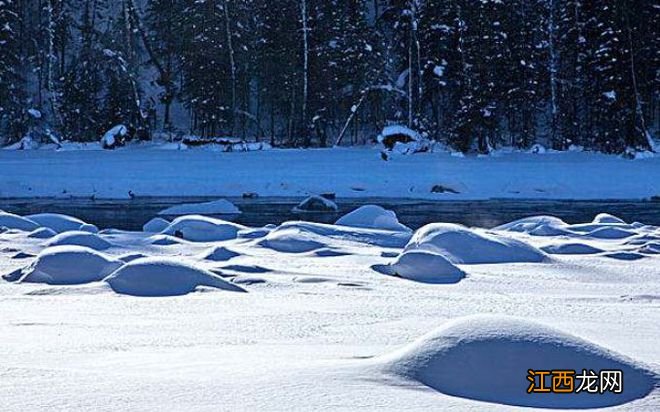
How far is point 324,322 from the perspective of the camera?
4.44m

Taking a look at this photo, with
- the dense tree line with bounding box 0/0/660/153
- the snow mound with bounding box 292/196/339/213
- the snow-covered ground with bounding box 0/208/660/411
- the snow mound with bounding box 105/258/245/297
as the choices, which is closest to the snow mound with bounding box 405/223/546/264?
the snow-covered ground with bounding box 0/208/660/411

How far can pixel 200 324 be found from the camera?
14.3 ft

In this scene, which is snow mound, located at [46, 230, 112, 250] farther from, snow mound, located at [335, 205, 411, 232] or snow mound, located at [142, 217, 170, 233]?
snow mound, located at [335, 205, 411, 232]

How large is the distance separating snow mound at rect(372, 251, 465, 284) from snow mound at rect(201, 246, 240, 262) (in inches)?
71.7

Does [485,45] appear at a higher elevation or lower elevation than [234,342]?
higher

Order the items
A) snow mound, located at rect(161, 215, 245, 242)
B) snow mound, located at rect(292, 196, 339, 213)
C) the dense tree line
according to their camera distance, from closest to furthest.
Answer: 1. snow mound, located at rect(161, 215, 245, 242)
2. snow mound, located at rect(292, 196, 339, 213)
3. the dense tree line

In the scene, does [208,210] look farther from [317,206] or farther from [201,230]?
[201,230]

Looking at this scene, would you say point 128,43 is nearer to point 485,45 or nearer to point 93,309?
point 485,45

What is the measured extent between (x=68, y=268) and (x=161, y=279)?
980mm

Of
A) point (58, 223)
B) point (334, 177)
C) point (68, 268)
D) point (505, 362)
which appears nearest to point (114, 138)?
point (334, 177)

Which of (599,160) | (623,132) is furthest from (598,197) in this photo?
(623,132)

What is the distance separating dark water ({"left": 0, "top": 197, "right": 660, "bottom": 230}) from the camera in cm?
1573

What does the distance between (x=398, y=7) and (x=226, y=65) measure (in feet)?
23.3

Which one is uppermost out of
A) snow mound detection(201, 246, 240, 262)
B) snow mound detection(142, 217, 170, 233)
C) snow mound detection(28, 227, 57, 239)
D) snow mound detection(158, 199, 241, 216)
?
snow mound detection(201, 246, 240, 262)
